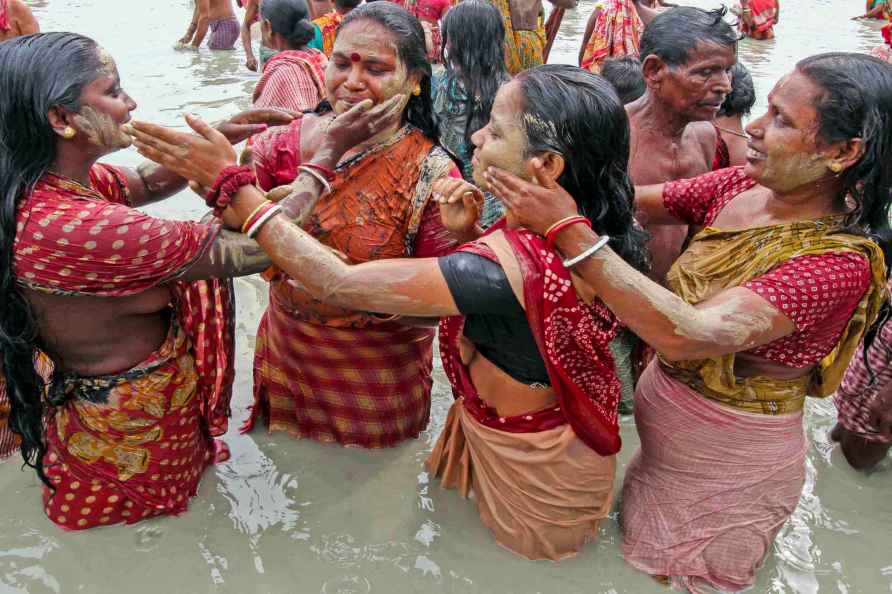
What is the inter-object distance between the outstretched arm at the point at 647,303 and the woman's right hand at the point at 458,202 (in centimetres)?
28

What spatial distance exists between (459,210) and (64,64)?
1178 mm

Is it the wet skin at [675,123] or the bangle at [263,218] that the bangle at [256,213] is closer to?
the bangle at [263,218]

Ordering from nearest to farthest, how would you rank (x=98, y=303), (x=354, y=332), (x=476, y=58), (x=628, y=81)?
(x=98, y=303), (x=354, y=332), (x=628, y=81), (x=476, y=58)

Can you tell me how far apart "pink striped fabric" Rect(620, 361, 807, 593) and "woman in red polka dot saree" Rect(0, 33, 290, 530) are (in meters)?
1.41

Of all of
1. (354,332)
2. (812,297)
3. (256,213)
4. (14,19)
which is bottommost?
(354,332)

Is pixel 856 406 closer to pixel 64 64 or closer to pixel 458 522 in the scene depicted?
pixel 458 522

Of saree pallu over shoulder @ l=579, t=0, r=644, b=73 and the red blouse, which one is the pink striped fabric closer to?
the red blouse

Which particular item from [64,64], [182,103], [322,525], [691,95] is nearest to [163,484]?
[322,525]

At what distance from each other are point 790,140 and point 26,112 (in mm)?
2089

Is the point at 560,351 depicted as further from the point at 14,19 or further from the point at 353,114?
the point at 14,19

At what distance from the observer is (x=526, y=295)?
1.94 metres

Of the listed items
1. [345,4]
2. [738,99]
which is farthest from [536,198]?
[345,4]

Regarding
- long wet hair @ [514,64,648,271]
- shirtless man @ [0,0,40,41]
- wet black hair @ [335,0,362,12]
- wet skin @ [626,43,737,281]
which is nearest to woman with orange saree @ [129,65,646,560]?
long wet hair @ [514,64,648,271]

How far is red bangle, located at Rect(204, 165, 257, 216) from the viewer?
6.57ft
